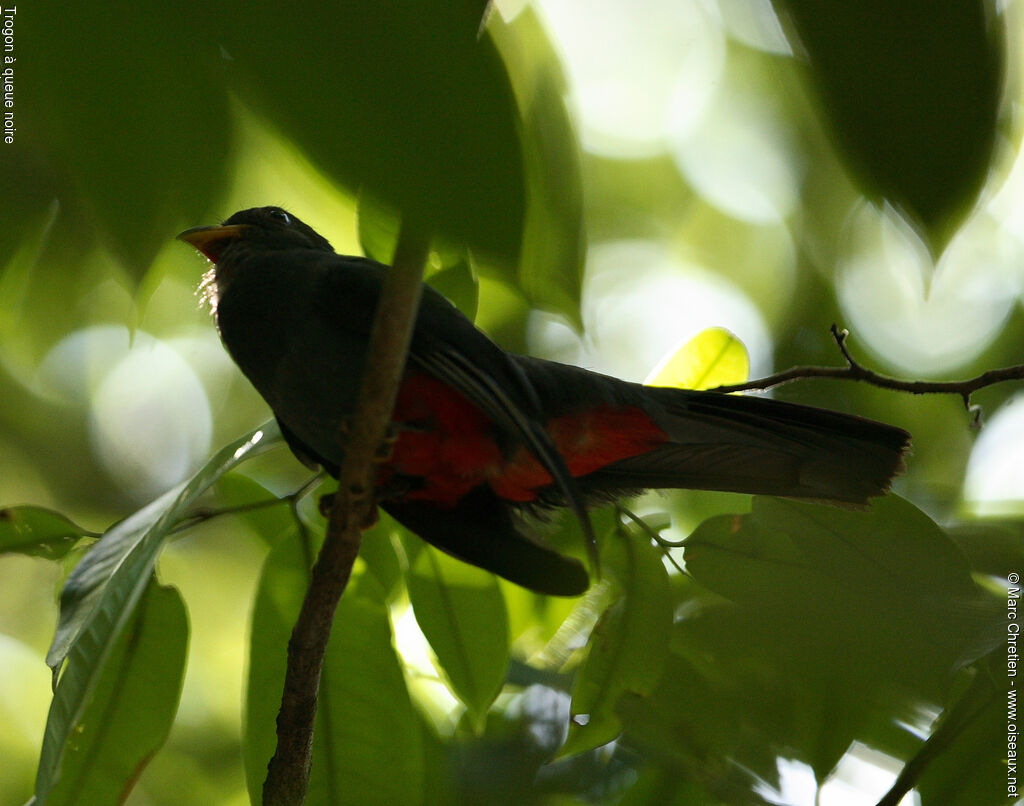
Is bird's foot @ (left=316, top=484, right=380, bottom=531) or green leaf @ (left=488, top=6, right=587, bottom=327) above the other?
green leaf @ (left=488, top=6, right=587, bottom=327)

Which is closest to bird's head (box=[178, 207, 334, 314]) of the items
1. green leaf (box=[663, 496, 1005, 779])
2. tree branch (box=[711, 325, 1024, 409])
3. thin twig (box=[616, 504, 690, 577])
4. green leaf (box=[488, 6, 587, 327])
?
thin twig (box=[616, 504, 690, 577])

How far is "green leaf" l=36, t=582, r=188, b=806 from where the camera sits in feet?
6.45

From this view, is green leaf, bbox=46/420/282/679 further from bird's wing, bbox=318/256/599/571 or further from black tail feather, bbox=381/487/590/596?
black tail feather, bbox=381/487/590/596

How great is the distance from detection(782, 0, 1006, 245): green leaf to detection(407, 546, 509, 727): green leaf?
194 cm

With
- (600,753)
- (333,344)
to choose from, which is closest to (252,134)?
(333,344)

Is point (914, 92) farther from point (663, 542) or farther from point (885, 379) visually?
point (885, 379)

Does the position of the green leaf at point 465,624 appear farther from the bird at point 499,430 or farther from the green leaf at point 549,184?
the green leaf at point 549,184

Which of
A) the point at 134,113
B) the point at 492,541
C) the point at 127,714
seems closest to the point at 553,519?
the point at 492,541

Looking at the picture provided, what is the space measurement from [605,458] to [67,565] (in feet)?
4.75

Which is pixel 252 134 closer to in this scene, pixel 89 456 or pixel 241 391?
pixel 241 391

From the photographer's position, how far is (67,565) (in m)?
2.29

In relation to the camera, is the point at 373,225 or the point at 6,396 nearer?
the point at 373,225

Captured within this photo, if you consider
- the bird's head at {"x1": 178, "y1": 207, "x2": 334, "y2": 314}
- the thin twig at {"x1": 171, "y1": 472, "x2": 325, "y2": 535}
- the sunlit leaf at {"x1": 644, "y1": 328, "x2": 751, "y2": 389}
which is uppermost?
the bird's head at {"x1": 178, "y1": 207, "x2": 334, "y2": 314}

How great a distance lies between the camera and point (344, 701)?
7.31ft
